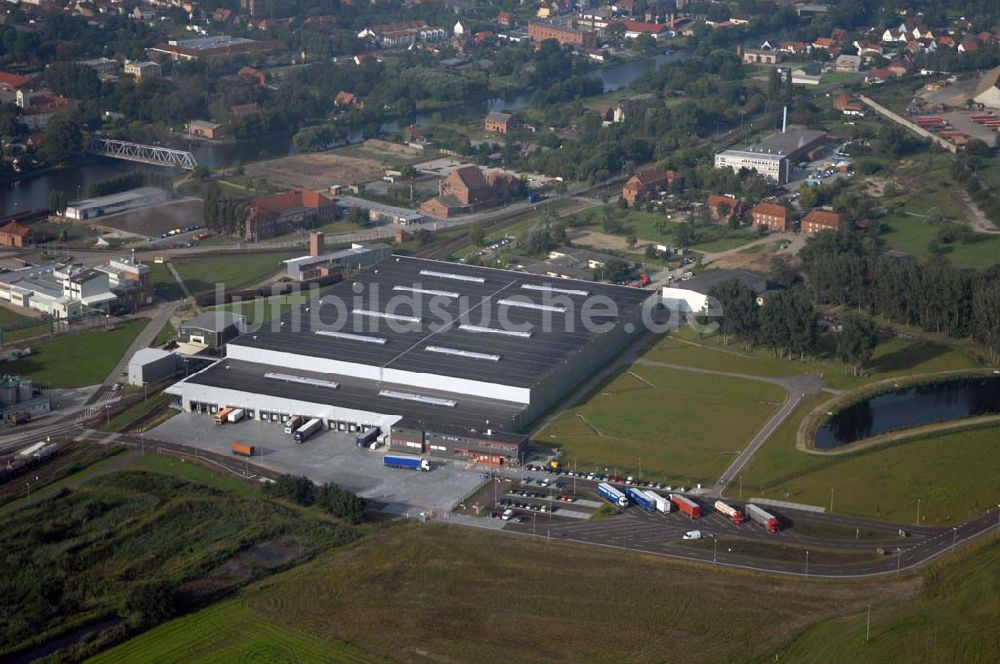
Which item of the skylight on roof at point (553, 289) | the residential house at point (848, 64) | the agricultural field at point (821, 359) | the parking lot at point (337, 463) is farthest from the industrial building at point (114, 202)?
the residential house at point (848, 64)

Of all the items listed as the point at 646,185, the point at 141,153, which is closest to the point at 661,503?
the point at 646,185

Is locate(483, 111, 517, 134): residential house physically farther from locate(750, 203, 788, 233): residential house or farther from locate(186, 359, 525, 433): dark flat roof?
locate(186, 359, 525, 433): dark flat roof

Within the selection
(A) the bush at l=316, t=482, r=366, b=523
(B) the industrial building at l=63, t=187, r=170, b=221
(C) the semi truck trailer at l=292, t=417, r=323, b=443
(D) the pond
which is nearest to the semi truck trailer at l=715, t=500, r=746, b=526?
(D) the pond

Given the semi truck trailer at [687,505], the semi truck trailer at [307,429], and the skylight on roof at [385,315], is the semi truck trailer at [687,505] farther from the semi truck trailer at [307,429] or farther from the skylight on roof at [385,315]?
the skylight on roof at [385,315]

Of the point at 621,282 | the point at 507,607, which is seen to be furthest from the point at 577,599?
the point at 621,282

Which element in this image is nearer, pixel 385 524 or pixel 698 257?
pixel 385 524

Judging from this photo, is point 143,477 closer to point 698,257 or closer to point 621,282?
point 621,282
